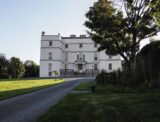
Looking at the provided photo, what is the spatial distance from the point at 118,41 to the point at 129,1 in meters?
5.34

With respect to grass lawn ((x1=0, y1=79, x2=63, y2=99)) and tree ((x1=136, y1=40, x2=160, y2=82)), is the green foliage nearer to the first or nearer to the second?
tree ((x1=136, y1=40, x2=160, y2=82))

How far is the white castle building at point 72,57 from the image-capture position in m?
80.0

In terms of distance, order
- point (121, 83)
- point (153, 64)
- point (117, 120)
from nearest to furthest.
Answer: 1. point (117, 120)
2. point (153, 64)
3. point (121, 83)

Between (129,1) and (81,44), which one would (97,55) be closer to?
(81,44)

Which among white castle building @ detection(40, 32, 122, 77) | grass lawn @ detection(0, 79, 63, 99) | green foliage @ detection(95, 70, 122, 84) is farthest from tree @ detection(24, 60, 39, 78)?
green foliage @ detection(95, 70, 122, 84)

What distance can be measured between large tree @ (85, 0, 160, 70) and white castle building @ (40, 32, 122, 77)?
149ft

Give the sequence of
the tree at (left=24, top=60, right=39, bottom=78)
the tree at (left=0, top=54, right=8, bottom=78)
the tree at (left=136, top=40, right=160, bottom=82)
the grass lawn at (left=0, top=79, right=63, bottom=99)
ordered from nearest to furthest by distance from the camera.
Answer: the grass lawn at (left=0, top=79, right=63, bottom=99)
the tree at (left=136, top=40, right=160, bottom=82)
the tree at (left=0, top=54, right=8, bottom=78)
the tree at (left=24, top=60, right=39, bottom=78)

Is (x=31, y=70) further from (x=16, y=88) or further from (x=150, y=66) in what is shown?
(x=150, y=66)

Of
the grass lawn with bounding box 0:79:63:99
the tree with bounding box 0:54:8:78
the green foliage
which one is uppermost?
the tree with bounding box 0:54:8:78

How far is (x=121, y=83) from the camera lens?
85.9 ft

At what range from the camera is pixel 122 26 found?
29.8 m

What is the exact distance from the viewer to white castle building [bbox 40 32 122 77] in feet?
262

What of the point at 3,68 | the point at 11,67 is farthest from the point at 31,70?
the point at 3,68

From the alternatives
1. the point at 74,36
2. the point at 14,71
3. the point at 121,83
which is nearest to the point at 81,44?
the point at 74,36
